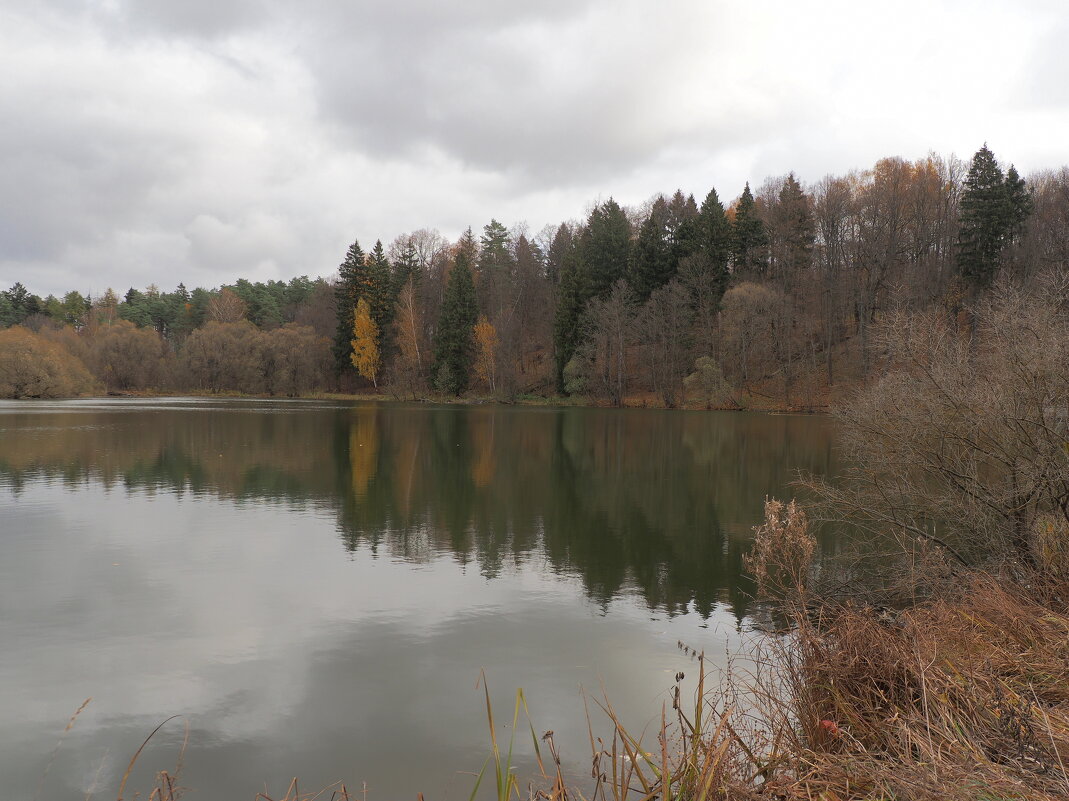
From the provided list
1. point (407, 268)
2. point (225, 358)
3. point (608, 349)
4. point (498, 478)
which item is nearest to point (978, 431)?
point (498, 478)

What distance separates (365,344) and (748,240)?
39068 mm

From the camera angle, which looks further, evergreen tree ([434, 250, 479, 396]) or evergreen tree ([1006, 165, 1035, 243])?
evergreen tree ([434, 250, 479, 396])

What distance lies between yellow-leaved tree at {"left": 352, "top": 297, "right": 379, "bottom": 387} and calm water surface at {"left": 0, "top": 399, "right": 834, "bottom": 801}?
49.5m

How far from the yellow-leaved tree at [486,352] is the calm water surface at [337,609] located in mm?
42493

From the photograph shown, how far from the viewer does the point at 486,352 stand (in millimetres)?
63188

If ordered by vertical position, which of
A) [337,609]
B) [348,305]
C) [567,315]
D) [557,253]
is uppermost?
[557,253]

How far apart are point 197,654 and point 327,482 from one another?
1138 cm

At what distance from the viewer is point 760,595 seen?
9.50m

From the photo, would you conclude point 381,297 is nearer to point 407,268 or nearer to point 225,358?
point 407,268

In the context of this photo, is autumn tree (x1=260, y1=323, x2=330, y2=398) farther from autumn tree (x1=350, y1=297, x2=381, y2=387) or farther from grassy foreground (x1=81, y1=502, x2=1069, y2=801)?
grassy foreground (x1=81, y1=502, x2=1069, y2=801)

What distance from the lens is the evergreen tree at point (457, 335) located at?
64.8 metres

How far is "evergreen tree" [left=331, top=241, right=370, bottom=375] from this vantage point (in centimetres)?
7212

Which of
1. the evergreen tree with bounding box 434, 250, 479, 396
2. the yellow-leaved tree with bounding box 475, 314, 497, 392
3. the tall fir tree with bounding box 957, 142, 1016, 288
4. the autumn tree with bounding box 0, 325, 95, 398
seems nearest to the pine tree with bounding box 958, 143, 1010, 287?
the tall fir tree with bounding box 957, 142, 1016, 288

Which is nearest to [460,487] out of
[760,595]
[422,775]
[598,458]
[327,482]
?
[327,482]
